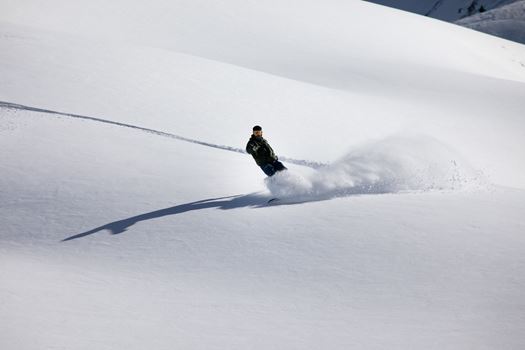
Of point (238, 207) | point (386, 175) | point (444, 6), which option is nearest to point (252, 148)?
point (238, 207)

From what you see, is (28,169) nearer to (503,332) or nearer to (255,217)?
(255,217)

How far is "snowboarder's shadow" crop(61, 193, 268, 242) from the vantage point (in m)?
7.45

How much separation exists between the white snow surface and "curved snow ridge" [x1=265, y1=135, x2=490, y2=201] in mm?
37

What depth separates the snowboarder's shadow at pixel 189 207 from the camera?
7.45 meters

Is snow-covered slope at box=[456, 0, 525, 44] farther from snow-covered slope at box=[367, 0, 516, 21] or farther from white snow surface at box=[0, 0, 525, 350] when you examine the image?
snow-covered slope at box=[367, 0, 516, 21]

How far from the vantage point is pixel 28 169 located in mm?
9273

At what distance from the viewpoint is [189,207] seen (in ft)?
27.3

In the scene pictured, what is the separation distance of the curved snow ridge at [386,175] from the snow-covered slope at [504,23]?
50.4m

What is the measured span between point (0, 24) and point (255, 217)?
15.6 metres

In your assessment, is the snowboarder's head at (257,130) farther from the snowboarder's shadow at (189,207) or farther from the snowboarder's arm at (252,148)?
the snowboarder's shadow at (189,207)

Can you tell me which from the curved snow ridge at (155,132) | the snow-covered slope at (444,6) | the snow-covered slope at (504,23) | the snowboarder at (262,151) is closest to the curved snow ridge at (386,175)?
the snowboarder at (262,151)

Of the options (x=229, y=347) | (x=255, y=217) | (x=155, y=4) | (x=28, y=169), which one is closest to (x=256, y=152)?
(x=255, y=217)

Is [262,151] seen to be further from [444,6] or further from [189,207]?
[444,6]

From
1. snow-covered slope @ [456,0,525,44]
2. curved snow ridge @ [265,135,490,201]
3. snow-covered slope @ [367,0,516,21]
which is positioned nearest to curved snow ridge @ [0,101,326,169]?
curved snow ridge @ [265,135,490,201]
